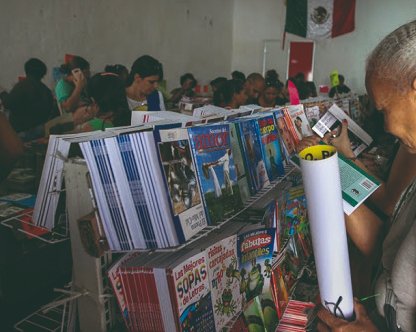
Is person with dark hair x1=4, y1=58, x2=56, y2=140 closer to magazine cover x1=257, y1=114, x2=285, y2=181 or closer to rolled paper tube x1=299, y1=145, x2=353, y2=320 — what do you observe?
magazine cover x1=257, y1=114, x2=285, y2=181

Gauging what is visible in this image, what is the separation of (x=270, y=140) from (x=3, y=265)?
1.37 metres

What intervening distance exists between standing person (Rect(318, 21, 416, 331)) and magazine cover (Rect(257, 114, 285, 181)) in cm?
69

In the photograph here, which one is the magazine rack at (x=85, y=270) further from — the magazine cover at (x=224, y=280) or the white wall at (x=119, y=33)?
the white wall at (x=119, y=33)

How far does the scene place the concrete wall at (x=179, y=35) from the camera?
210 inches

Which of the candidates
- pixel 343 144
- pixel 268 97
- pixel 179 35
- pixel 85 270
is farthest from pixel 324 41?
pixel 85 270

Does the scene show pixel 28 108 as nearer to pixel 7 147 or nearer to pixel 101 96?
pixel 101 96

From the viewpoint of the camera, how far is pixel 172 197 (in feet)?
3.59

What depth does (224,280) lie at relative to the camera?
4.52 ft

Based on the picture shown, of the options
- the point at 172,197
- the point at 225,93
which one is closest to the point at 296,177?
the point at 172,197

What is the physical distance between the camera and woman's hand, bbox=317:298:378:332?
0.94 metres

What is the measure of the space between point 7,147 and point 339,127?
1443 mm

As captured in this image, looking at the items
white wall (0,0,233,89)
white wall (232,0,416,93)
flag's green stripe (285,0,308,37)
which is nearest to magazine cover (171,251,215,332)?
white wall (0,0,233,89)

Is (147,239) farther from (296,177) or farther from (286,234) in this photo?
(296,177)

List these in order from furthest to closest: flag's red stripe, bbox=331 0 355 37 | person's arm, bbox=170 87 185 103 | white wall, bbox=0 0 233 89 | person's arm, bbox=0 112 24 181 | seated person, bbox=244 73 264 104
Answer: flag's red stripe, bbox=331 0 355 37
person's arm, bbox=170 87 185 103
white wall, bbox=0 0 233 89
seated person, bbox=244 73 264 104
person's arm, bbox=0 112 24 181
